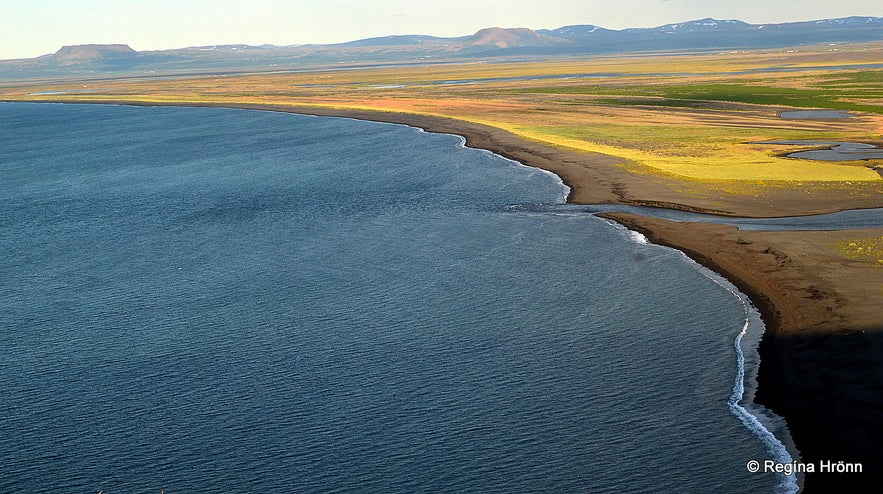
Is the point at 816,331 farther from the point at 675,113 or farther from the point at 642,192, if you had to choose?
the point at 675,113

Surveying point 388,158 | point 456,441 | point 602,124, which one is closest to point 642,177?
point 388,158

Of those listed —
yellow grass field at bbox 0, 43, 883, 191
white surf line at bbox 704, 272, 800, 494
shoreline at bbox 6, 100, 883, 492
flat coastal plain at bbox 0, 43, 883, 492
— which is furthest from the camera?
yellow grass field at bbox 0, 43, 883, 191

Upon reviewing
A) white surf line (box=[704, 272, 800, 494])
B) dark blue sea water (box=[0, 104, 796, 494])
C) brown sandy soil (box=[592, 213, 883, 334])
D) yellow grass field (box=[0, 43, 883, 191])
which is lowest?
white surf line (box=[704, 272, 800, 494])

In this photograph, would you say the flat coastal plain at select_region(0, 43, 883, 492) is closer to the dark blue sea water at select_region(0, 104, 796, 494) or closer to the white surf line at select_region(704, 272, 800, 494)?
the white surf line at select_region(704, 272, 800, 494)

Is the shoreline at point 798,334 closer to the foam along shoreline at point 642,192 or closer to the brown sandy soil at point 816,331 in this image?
the brown sandy soil at point 816,331

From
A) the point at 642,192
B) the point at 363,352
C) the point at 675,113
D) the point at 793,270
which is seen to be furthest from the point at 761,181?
the point at 675,113

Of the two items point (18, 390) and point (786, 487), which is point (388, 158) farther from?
point (786, 487)

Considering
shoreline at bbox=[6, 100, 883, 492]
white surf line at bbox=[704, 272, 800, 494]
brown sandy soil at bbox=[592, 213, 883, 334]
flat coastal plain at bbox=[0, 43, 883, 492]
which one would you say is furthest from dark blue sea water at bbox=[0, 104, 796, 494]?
flat coastal plain at bbox=[0, 43, 883, 492]
